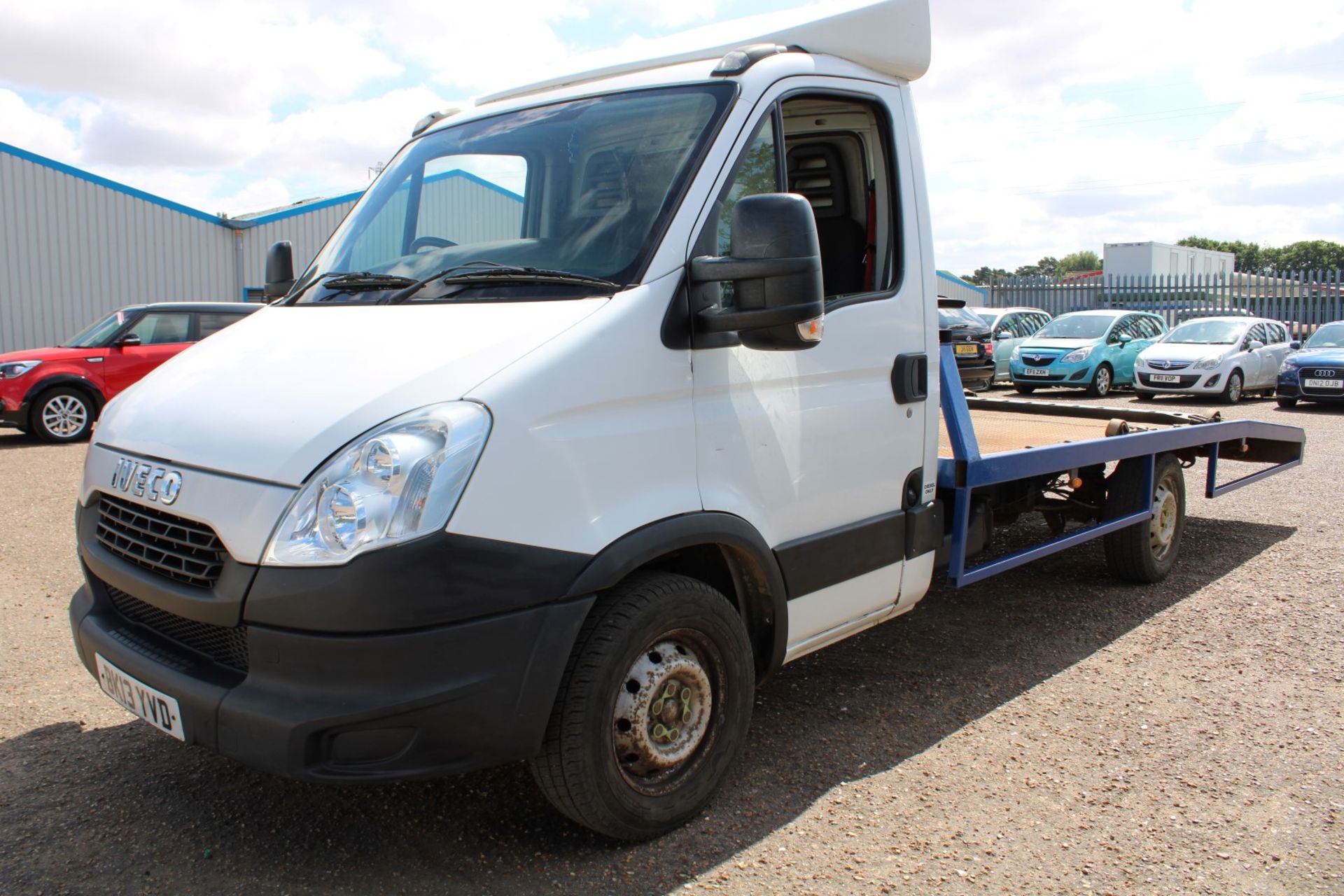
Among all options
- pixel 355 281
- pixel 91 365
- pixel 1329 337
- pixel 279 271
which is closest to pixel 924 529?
pixel 355 281

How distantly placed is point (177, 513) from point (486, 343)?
89 cm

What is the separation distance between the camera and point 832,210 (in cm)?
394

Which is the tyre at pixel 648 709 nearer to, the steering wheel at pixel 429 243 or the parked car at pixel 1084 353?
the steering wheel at pixel 429 243

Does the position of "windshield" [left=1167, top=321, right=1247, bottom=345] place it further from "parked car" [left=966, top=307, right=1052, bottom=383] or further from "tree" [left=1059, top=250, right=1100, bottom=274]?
"tree" [left=1059, top=250, right=1100, bottom=274]

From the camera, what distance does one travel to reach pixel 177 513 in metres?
2.65

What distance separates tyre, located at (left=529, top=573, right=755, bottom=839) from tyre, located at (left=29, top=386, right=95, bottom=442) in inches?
459

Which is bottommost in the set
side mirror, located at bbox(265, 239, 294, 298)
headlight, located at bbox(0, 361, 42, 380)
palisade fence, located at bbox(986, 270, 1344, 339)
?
headlight, located at bbox(0, 361, 42, 380)

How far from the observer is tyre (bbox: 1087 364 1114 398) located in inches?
733

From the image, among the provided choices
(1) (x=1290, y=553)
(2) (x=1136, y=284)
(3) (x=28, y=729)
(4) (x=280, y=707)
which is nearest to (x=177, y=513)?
(4) (x=280, y=707)

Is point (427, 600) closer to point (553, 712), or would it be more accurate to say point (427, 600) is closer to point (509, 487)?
point (509, 487)

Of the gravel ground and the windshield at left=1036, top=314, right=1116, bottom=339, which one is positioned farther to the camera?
the windshield at left=1036, top=314, right=1116, bottom=339

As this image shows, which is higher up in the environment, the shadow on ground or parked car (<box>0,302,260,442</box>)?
parked car (<box>0,302,260,442</box>)

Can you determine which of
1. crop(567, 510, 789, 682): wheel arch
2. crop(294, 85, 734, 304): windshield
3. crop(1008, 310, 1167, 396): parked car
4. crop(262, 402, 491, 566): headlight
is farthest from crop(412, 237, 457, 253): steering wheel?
crop(1008, 310, 1167, 396): parked car

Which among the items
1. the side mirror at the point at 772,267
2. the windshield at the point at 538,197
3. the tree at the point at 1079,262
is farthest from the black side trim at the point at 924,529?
the tree at the point at 1079,262
